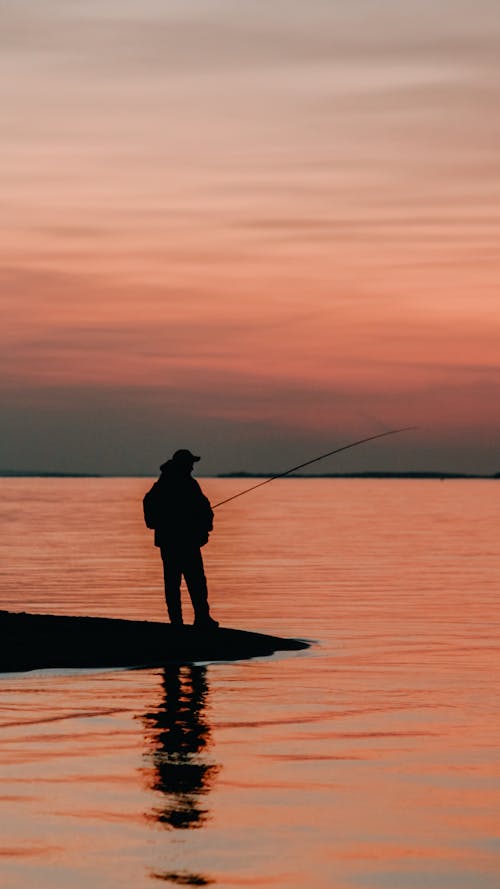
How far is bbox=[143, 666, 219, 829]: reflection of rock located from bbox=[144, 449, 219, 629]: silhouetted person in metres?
3.16

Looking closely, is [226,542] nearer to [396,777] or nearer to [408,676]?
[408,676]

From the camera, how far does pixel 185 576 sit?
20.2 meters

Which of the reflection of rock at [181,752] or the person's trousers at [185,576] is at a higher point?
the person's trousers at [185,576]

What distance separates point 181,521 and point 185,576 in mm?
754

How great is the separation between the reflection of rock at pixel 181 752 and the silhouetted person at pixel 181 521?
3.16 metres

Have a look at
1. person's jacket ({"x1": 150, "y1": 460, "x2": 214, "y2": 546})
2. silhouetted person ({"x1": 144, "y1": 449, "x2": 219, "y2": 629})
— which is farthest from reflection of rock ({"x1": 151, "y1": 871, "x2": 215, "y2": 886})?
person's jacket ({"x1": 150, "y1": 460, "x2": 214, "y2": 546})

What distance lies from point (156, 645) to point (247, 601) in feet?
36.0

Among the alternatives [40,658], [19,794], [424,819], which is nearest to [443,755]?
[424,819]

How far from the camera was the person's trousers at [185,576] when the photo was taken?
65.8 ft

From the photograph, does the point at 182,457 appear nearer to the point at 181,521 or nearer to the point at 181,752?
the point at 181,521

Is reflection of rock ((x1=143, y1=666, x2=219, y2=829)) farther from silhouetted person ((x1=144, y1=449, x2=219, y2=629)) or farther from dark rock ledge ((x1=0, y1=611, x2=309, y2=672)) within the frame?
silhouetted person ((x1=144, y1=449, x2=219, y2=629))

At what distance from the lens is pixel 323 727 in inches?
536

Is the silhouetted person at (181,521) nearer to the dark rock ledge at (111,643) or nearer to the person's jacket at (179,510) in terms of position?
the person's jacket at (179,510)

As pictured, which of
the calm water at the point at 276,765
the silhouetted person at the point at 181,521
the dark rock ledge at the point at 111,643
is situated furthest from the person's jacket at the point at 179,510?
the calm water at the point at 276,765
